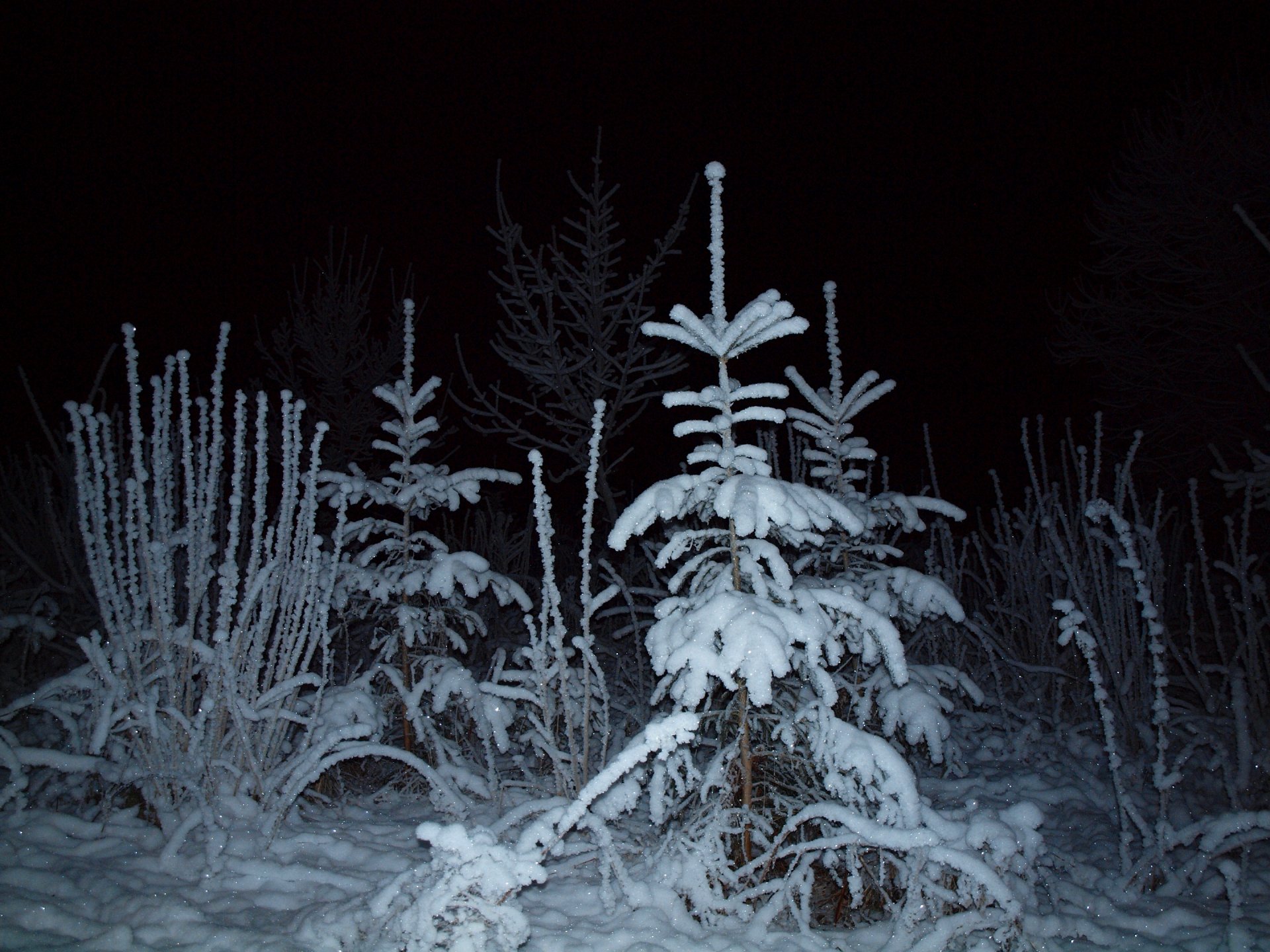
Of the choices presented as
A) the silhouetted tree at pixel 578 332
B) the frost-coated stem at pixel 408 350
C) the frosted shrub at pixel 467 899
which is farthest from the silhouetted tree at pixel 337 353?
the frosted shrub at pixel 467 899

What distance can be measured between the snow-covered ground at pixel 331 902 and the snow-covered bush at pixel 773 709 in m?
0.19

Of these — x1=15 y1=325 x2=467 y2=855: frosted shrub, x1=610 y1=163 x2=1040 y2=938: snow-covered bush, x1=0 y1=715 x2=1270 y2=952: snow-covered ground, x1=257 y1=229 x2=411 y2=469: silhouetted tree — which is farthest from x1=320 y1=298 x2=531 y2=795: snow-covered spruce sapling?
x1=257 y1=229 x2=411 y2=469: silhouetted tree

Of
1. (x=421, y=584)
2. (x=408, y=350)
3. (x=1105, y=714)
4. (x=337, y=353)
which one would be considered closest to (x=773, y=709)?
(x=1105, y=714)

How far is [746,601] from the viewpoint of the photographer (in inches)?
90.8

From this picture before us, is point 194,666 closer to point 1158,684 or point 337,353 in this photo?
point 1158,684

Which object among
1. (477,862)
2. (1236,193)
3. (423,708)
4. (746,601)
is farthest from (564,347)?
(1236,193)

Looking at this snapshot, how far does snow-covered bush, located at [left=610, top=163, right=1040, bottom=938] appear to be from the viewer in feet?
7.25

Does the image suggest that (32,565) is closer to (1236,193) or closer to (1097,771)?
(1097,771)

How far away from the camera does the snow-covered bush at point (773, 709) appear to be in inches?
87.0

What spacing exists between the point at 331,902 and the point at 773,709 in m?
1.66

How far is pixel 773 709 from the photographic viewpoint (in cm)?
275

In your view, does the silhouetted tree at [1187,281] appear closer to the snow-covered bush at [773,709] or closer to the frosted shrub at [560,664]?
the snow-covered bush at [773,709]

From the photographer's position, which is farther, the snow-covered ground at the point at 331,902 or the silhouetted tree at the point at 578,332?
the silhouetted tree at the point at 578,332

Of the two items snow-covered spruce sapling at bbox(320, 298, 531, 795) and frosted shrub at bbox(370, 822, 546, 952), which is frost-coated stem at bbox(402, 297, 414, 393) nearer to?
snow-covered spruce sapling at bbox(320, 298, 531, 795)
